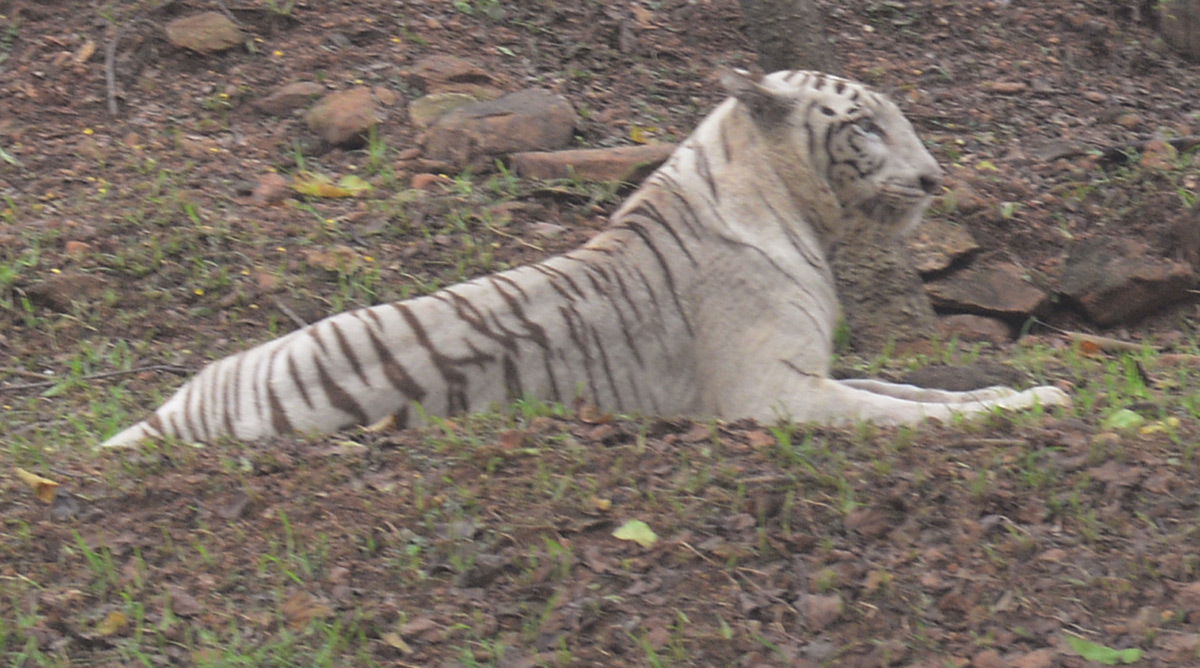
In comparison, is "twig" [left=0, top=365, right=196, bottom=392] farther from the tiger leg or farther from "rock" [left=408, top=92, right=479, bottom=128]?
the tiger leg

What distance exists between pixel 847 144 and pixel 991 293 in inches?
73.1

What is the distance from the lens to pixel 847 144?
4.61m

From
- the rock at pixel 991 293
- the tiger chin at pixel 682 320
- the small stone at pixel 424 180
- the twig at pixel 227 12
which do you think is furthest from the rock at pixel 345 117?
the rock at pixel 991 293

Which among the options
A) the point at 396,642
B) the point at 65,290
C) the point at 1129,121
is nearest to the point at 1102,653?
the point at 396,642

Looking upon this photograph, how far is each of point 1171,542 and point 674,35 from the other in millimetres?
5507

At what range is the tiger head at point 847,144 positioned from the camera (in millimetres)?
4590

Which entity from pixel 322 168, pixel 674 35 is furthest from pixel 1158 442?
pixel 674 35

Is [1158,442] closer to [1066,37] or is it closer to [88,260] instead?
[88,260]

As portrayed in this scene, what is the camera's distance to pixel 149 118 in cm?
704

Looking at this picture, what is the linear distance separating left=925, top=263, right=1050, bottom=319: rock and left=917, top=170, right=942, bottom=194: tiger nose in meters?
1.57

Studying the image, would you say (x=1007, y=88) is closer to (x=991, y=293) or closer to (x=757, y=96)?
(x=991, y=293)

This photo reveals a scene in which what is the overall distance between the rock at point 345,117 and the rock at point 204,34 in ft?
2.57

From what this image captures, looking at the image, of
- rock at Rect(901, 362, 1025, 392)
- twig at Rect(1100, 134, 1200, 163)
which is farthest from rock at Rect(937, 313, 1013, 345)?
twig at Rect(1100, 134, 1200, 163)

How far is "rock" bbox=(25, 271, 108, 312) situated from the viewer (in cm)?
582
